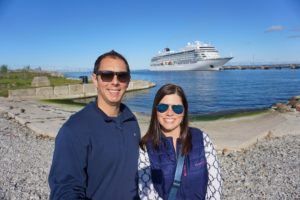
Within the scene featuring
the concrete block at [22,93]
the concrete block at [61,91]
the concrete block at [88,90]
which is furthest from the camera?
the concrete block at [88,90]

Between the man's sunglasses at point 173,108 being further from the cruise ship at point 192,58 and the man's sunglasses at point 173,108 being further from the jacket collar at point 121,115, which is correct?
the cruise ship at point 192,58

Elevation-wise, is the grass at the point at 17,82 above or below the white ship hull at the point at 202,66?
below

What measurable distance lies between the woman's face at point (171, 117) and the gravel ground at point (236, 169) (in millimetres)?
3045

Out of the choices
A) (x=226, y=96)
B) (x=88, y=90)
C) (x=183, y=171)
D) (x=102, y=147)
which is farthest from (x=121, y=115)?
(x=226, y=96)

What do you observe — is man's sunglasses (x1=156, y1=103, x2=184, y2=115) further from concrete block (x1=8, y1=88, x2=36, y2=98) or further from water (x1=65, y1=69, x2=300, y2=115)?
concrete block (x1=8, y1=88, x2=36, y2=98)

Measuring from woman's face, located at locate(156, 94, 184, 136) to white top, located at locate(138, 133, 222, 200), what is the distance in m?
0.22

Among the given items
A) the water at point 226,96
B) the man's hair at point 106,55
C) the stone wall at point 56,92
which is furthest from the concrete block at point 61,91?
the man's hair at point 106,55

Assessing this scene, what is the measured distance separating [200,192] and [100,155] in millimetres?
740

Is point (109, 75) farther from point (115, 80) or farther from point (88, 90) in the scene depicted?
point (88, 90)

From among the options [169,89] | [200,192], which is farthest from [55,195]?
[169,89]

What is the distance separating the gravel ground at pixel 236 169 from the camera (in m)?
5.15

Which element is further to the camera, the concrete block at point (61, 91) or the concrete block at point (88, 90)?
the concrete block at point (88, 90)

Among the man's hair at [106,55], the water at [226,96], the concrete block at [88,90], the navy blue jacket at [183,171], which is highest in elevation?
the man's hair at [106,55]

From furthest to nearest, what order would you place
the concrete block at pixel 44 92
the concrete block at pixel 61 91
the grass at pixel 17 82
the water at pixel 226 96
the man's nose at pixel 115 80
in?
the grass at pixel 17 82
the concrete block at pixel 61 91
the concrete block at pixel 44 92
the water at pixel 226 96
the man's nose at pixel 115 80
